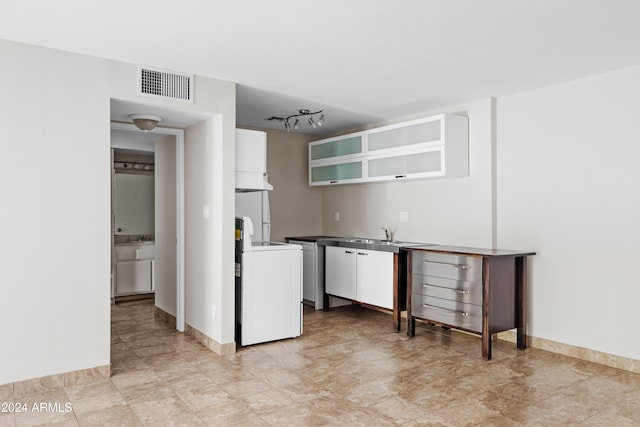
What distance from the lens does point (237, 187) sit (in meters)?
4.26

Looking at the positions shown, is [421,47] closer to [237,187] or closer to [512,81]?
[512,81]

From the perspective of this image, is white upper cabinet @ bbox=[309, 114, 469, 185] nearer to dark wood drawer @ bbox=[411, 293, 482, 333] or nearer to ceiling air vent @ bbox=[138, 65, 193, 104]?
dark wood drawer @ bbox=[411, 293, 482, 333]

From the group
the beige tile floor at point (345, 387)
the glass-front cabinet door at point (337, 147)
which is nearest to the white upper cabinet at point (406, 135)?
the glass-front cabinet door at point (337, 147)

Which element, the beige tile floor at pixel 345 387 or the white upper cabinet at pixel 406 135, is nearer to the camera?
the beige tile floor at pixel 345 387

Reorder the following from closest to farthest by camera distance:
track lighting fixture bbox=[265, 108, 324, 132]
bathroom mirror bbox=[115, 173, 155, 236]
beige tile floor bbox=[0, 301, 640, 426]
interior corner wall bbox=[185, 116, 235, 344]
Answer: beige tile floor bbox=[0, 301, 640, 426], interior corner wall bbox=[185, 116, 235, 344], track lighting fixture bbox=[265, 108, 324, 132], bathroom mirror bbox=[115, 173, 155, 236]

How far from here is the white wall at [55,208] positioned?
3.05 meters

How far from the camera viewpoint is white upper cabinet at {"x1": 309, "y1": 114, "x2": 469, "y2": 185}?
14.9 feet

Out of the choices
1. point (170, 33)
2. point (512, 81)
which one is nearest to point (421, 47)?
point (512, 81)

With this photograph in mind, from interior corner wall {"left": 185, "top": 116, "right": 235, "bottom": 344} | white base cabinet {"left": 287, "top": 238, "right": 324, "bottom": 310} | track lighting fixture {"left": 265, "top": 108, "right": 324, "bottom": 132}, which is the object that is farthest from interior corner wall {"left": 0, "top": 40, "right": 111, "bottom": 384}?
white base cabinet {"left": 287, "top": 238, "right": 324, "bottom": 310}

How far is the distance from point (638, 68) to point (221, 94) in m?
3.33

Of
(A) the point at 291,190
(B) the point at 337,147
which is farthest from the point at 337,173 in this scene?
A: (A) the point at 291,190

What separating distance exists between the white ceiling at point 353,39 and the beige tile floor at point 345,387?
7.75 ft

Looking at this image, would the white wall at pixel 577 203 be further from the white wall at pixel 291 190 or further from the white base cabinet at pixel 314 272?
the white wall at pixel 291 190

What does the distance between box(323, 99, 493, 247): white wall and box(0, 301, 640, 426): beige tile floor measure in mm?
1148
